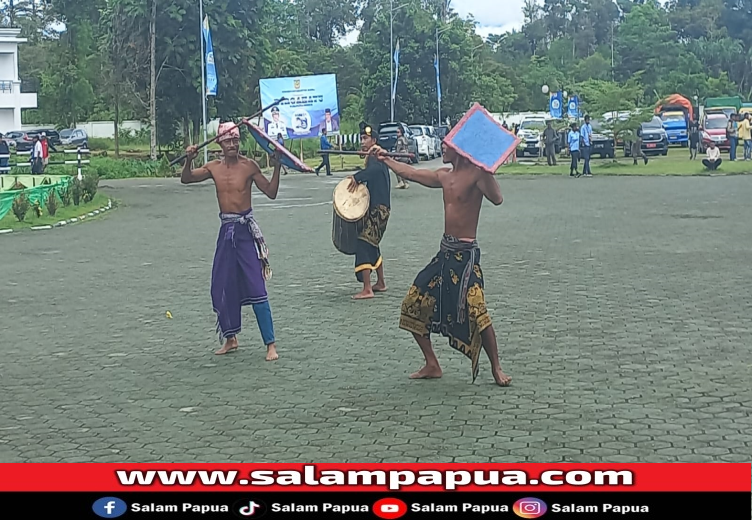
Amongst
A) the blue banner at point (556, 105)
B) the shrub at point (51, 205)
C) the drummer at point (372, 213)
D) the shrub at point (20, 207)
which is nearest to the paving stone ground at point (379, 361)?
the drummer at point (372, 213)

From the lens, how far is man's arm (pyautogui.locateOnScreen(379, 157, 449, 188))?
735 cm

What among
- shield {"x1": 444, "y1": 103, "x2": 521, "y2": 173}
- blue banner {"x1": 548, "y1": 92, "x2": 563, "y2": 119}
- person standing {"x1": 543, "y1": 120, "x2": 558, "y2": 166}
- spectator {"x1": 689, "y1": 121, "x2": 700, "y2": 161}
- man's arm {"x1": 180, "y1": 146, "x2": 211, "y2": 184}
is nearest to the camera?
shield {"x1": 444, "y1": 103, "x2": 521, "y2": 173}

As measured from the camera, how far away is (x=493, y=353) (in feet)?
24.6

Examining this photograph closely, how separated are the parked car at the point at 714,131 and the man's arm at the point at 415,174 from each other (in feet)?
119

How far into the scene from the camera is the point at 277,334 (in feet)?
31.9

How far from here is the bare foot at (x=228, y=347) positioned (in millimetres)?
8922

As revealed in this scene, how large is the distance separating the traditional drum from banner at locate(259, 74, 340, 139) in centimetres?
2740

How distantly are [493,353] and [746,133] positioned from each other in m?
31.1

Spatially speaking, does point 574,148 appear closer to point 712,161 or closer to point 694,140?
point 712,161

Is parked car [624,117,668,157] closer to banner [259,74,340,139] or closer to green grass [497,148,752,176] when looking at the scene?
green grass [497,148,752,176]

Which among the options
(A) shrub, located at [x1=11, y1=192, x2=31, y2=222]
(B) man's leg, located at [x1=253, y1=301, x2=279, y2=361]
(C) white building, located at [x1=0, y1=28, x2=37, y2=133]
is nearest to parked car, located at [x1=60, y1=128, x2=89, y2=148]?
(C) white building, located at [x1=0, y1=28, x2=37, y2=133]

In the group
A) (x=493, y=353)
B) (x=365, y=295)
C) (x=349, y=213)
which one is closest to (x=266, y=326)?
(x=493, y=353)
